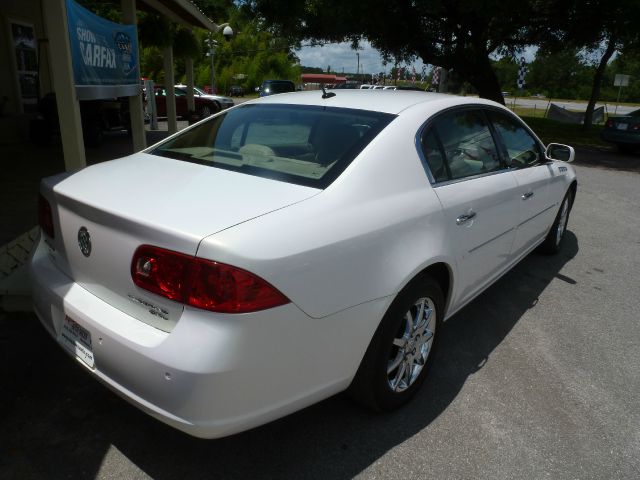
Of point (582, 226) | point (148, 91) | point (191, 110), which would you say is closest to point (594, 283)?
point (582, 226)

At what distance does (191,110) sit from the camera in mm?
14695

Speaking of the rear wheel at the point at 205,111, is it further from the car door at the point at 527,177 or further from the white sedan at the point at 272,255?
the white sedan at the point at 272,255

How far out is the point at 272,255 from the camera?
71.7 inches

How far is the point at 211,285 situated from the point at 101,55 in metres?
5.23

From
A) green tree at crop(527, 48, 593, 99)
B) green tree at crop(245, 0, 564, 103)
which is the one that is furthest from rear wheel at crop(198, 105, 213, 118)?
green tree at crop(527, 48, 593, 99)

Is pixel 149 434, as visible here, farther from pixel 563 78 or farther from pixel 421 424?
pixel 563 78

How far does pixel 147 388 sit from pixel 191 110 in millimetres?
13859

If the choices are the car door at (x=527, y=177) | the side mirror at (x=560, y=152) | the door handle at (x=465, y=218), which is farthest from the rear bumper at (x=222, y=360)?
the side mirror at (x=560, y=152)

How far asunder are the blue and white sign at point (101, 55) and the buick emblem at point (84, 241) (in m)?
3.53

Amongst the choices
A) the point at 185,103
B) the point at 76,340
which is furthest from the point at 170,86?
the point at 76,340

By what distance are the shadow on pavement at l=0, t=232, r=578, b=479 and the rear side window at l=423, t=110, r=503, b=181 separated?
121 cm

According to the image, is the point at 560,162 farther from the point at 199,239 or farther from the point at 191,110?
the point at 191,110

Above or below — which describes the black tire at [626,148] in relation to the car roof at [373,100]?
below

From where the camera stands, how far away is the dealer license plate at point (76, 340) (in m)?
2.11
